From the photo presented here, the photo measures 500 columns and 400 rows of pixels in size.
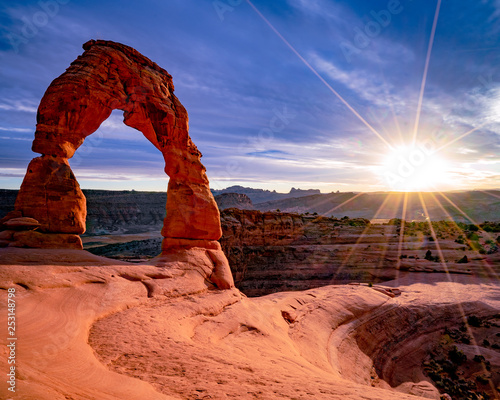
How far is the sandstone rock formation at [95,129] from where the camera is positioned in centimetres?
948

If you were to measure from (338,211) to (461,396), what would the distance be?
107 metres

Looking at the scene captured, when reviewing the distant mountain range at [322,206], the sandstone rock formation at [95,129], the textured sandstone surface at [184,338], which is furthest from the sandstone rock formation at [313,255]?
the distant mountain range at [322,206]

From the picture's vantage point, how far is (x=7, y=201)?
54.2m

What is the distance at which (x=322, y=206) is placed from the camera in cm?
11988

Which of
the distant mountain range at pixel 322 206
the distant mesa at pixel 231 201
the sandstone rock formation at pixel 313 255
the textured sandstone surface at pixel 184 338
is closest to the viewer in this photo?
the textured sandstone surface at pixel 184 338

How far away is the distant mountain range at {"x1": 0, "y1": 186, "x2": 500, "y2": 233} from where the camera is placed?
2817 inches

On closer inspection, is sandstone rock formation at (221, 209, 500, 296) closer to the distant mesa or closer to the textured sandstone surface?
the textured sandstone surface

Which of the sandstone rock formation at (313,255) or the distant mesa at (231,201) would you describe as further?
the distant mesa at (231,201)

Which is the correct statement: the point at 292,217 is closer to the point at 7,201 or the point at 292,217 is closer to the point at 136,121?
the point at 136,121

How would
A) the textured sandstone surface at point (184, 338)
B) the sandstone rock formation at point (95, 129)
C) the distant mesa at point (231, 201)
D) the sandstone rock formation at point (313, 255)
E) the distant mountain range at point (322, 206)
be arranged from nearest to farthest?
1. the textured sandstone surface at point (184, 338)
2. the sandstone rock formation at point (95, 129)
3. the sandstone rock formation at point (313, 255)
4. the distant mountain range at point (322, 206)
5. the distant mesa at point (231, 201)

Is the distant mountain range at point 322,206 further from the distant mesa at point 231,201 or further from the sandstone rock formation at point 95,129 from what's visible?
the sandstone rock formation at point 95,129

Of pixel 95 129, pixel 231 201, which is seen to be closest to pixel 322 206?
pixel 231 201

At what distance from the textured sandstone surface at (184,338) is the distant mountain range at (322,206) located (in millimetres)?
57237

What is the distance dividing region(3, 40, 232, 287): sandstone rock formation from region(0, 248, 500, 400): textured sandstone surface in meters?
1.44
